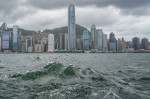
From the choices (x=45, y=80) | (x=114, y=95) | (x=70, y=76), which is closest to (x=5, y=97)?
(x=45, y=80)

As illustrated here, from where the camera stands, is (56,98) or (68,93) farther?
(68,93)

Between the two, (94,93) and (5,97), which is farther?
(94,93)

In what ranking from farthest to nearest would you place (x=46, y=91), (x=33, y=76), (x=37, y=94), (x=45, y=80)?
1. (x=33, y=76)
2. (x=45, y=80)
3. (x=46, y=91)
4. (x=37, y=94)

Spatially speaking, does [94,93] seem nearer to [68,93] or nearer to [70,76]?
[68,93]

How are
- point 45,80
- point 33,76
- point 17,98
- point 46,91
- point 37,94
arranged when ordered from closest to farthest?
point 17,98 < point 37,94 < point 46,91 < point 45,80 < point 33,76

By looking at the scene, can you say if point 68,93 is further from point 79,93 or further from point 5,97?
point 5,97

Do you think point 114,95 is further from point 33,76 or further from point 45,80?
point 33,76

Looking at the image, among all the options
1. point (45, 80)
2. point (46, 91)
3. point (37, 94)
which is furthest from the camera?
point (45, 80)

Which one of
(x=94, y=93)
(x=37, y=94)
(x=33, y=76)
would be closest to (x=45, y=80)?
(x=33, y=76)

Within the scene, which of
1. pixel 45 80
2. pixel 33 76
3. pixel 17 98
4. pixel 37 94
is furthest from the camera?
pixel 33 76
